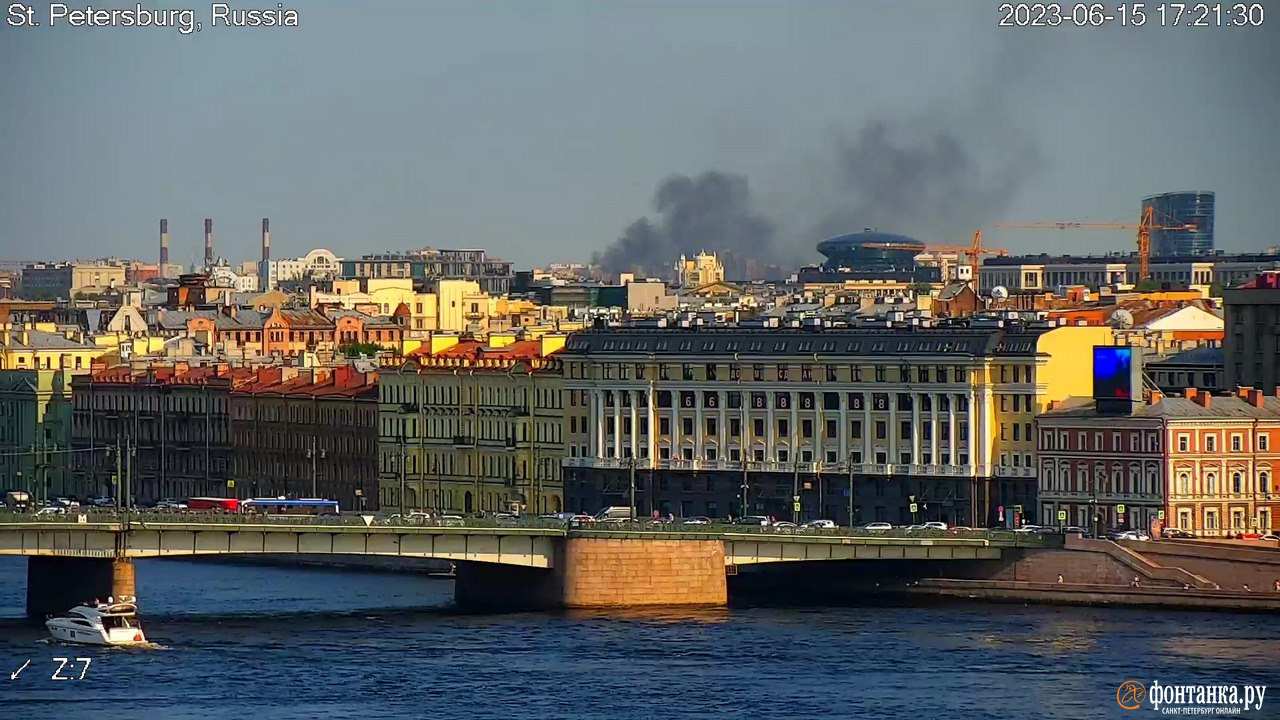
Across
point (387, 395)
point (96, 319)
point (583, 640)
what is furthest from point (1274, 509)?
point (96, 319)

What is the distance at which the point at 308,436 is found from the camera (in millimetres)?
96688

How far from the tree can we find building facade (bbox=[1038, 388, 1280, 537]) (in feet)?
146

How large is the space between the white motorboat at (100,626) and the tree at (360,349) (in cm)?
5268

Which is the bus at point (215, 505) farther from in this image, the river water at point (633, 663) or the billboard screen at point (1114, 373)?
the billboard screen at point (1114, 373)

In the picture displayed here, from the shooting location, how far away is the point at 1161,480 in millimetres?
76625

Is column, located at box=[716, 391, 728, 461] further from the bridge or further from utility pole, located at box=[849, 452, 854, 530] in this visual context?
the bridge

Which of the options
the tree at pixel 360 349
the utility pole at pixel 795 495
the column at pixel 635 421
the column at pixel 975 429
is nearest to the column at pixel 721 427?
the utility pole at pixel 795 495

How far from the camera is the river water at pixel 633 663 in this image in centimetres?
5800

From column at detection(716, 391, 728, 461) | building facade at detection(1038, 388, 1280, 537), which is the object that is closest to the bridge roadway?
building facade at detection(1038, 388, 1280, 537)

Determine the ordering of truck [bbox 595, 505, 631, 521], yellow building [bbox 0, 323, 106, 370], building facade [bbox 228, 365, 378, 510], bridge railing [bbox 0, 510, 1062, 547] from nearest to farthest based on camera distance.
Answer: bridge railing [bbox 0, 510, 1062, 547]
truck [bbox 595, 505, 631, 521]
building facade [bbox 228, 365, 378, 510]
yellow building [bbox 0, 323, 106, 370]

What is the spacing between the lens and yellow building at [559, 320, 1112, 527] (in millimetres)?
80625

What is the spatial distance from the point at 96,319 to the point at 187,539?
78.8 meters

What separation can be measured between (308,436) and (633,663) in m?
35.0

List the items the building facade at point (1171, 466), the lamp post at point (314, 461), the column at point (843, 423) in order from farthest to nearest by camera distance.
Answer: the lamp post at point (314, 461) → the column at point (843, 423) → the building facade at point (1171, 466)
